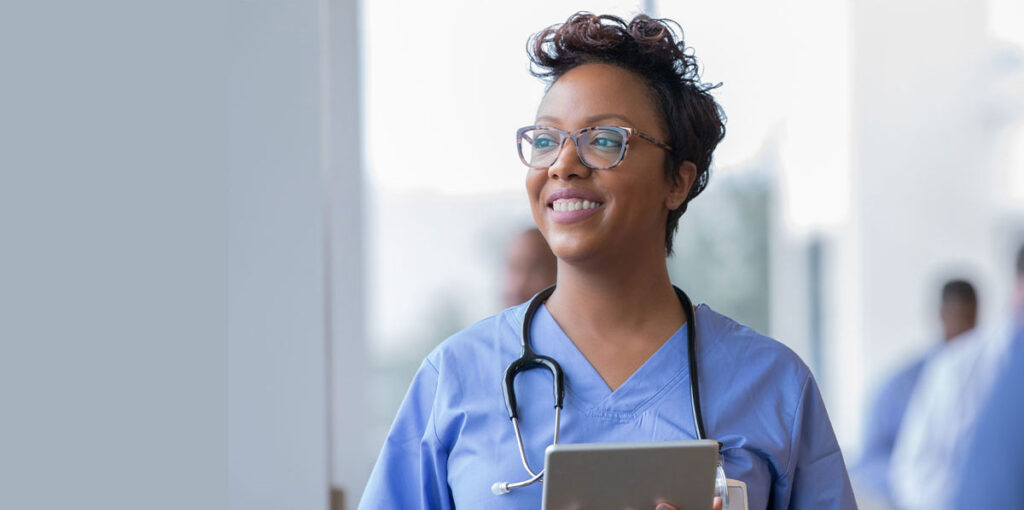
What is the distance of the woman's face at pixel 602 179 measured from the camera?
138cm

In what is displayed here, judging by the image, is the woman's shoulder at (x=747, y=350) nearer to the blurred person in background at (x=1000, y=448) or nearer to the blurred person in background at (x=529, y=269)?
the blurred person in background at (x=1000, y=448)

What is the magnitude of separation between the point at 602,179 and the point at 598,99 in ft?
0.39

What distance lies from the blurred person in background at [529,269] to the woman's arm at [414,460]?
3.44 ft

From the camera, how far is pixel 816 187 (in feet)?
21.1

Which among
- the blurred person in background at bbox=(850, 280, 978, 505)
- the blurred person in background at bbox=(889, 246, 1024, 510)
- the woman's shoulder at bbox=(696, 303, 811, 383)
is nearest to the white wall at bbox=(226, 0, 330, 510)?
the woman's shoulder at bbox=(696, 303, 811, 383)

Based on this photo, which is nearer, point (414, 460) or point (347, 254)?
point (414, 460)

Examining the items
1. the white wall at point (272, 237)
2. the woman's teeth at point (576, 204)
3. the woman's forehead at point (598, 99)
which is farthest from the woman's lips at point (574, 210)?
the white wall at point (272, 237)

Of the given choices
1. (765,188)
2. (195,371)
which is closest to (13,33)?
(195,371)

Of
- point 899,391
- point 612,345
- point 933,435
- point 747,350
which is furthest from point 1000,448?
point 899,391

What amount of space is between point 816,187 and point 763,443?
17.6ft

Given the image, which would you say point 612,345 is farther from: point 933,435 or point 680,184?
point 933,435

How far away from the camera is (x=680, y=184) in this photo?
1.49 metres

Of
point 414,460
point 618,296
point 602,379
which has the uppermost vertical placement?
point 618,296

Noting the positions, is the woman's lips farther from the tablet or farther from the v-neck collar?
the tablet
